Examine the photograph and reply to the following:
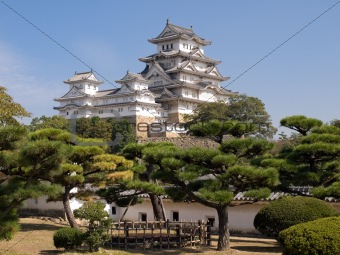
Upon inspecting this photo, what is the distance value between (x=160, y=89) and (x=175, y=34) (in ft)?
23.7

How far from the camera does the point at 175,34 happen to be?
169 ft

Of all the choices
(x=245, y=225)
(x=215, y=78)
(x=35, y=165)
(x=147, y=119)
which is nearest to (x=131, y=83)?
(x=147, y=119)

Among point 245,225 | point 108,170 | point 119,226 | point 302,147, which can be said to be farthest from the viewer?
point 245,225

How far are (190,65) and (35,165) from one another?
140 feet

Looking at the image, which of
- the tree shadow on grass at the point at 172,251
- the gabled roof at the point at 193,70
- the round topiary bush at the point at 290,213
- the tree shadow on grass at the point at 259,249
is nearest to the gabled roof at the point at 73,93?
the gabled roof at the point at 193,70

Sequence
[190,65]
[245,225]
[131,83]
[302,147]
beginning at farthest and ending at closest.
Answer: [190,65] < [131,83] < [245,225] < [302,147]

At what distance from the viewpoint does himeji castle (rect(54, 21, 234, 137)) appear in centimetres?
4584

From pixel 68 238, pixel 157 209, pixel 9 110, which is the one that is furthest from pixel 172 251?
pixel 9 110

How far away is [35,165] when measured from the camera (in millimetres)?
7574

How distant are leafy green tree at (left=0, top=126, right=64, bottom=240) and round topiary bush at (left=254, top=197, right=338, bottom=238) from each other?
5545 millimetres

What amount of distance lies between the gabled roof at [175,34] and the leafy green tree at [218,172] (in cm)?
4081

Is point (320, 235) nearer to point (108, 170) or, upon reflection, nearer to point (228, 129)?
point (228, 129)

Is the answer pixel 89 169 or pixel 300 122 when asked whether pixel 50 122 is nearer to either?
pixel 89 169

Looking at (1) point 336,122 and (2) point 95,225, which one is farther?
(1) point 336,122
